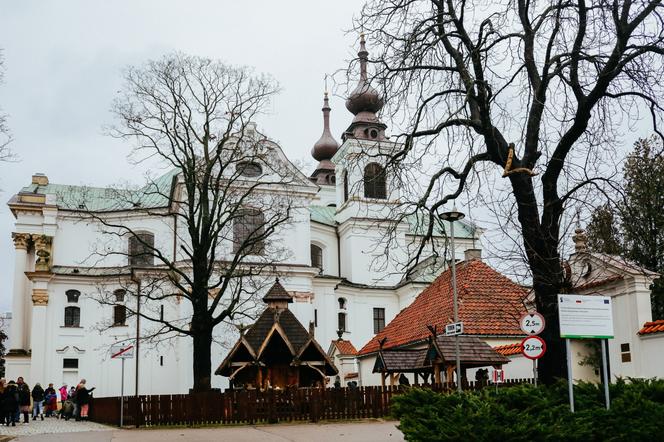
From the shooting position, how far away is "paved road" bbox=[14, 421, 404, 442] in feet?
57.9

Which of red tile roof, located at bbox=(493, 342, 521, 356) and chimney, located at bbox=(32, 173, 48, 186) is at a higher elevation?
chimney, located at bbox=(32, 173, 48, 186)

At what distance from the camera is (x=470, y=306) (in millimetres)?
28031

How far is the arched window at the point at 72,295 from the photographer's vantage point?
5153cm

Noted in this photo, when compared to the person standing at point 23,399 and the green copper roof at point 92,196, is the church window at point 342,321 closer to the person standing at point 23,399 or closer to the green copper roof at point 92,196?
the green copper roof at point 92,196

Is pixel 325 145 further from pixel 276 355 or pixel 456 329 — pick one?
pixel 456 329

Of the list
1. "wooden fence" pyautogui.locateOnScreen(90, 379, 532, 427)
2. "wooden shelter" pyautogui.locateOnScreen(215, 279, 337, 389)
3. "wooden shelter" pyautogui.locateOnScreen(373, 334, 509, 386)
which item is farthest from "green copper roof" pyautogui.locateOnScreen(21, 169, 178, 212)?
"wooden shelter" pyautogui.locateOnScreen(373, 334, 509, 386)

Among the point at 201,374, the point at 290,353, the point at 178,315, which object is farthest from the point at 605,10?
the point at 178,315

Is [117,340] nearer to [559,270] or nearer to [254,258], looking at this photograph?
[254,258]

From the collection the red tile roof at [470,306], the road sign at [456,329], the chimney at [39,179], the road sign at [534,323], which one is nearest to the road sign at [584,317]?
the road sign at [534,323]

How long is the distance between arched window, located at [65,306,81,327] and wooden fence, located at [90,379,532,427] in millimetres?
28972

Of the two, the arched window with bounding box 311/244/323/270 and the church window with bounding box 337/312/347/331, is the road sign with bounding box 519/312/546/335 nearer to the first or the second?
the church window with bounding box 337/312/347/331

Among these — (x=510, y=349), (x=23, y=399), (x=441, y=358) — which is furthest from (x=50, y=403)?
(x=510, y=349)

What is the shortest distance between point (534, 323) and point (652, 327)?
531cm

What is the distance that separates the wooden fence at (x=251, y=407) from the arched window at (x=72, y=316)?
1141 inches
